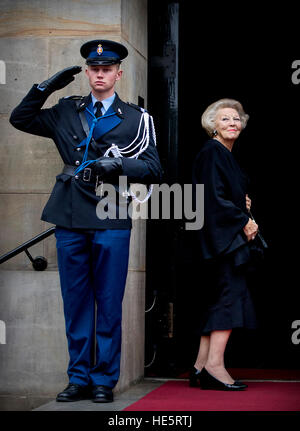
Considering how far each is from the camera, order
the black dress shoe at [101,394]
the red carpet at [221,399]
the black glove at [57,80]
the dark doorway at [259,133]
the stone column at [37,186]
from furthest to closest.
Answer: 1. the dark doorway at [259,133]
2. the stone column at [37,186]
3. the black glove at [57,80]
4. the black dress shoe at [101,394]
5. the red carpet at [221,399]

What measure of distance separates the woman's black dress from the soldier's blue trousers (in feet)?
2.35

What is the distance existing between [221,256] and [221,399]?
3.15ft

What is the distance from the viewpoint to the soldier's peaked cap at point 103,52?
208 inches

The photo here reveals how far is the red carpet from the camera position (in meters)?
5.00

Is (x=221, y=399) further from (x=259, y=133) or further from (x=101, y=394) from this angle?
(x=259, y=133)

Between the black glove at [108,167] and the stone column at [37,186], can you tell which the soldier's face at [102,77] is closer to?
the black glove at [108,167]

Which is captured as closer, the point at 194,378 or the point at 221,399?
the point at 221,399

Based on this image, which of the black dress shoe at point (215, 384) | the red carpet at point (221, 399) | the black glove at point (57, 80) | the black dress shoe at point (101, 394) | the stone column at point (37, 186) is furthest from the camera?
the stone column at point (37, 186)

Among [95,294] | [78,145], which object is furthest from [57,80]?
[95,294]

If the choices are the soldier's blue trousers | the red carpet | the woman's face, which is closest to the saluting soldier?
the soldier's blue trousers

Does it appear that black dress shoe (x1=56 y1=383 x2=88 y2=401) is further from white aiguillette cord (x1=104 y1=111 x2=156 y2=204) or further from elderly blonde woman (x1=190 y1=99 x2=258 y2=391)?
white aiguillette cord (x1=104 y1=111 x2=156 y2=204)

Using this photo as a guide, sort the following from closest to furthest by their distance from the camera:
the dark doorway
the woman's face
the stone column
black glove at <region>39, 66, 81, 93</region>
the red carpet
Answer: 1. the red carpet
2. black glove at <region>39, 66, 81, 93</region>
3. the woman's face
4. the stone column
5. the dark doorway

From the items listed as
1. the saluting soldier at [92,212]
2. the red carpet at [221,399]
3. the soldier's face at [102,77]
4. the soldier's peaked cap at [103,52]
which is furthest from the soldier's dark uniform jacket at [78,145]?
the red carpet at [221,399]

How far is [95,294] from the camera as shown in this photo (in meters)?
5.32
